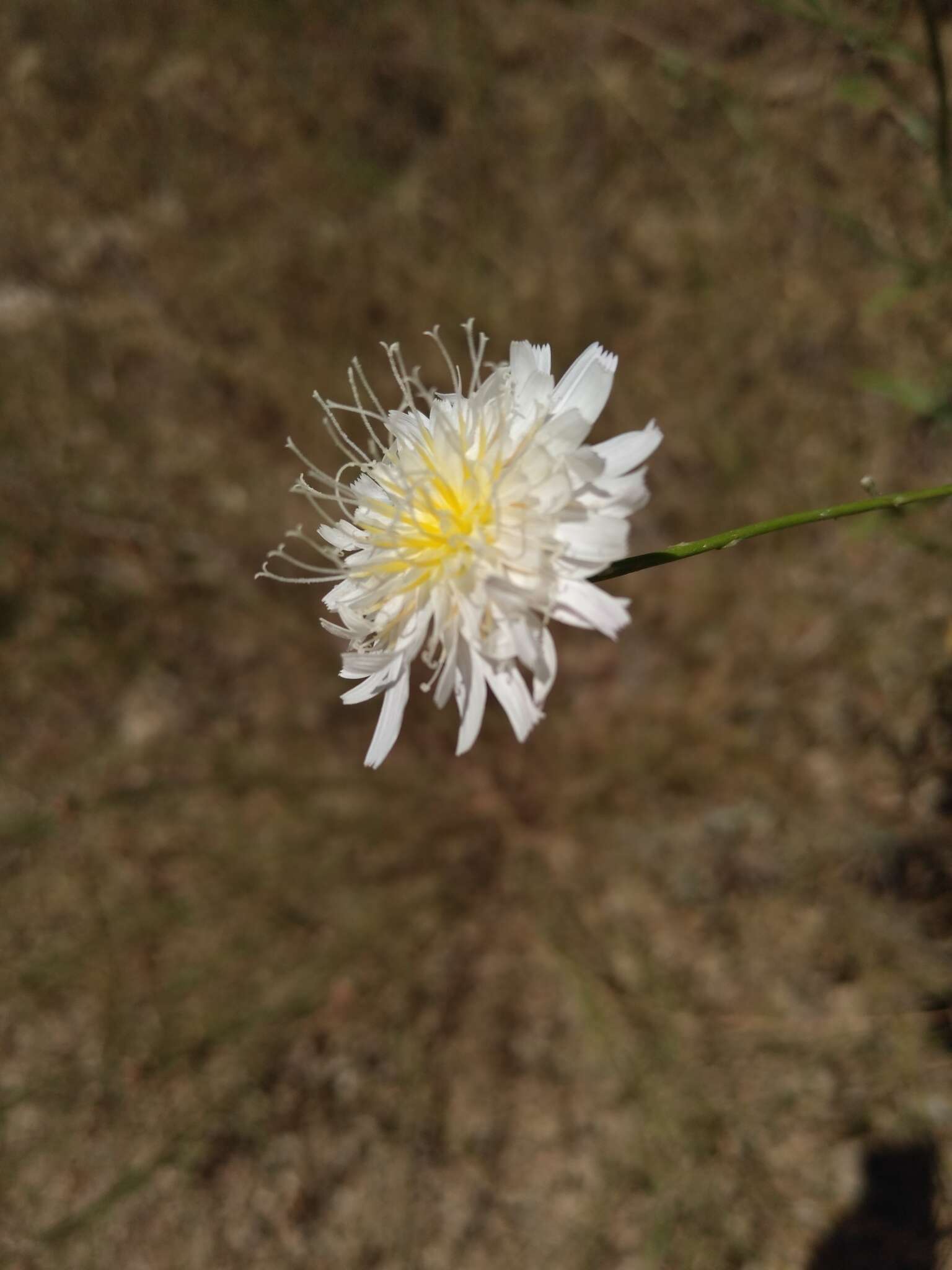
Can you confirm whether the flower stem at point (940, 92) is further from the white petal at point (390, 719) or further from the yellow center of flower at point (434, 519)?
the white petal at point (390, 719)

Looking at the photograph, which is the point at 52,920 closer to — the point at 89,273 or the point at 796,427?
the point at 89,273

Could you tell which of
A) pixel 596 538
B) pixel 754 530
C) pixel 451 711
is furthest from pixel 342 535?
pixel 451 711

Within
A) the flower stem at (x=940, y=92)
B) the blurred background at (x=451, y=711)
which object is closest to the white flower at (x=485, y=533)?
the flower stem at (x=940, y=92)

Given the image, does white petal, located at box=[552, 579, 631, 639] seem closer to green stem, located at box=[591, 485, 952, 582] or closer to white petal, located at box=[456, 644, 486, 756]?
green stem, located at box=[591, 485, 952, 582]

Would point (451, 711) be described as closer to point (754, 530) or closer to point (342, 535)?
point (342, 535)

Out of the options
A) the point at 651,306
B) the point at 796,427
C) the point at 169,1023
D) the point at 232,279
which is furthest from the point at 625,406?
the point at 169,1023
